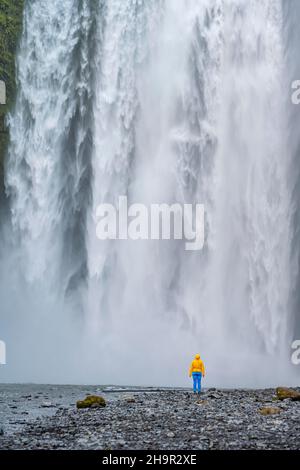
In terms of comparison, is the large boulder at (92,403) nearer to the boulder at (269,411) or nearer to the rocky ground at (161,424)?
the rocky ground at (161,424)

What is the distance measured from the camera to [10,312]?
3609 cm

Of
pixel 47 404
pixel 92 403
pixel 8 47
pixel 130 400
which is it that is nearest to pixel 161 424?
pixel 92 403

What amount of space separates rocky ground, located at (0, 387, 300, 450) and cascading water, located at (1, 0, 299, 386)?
1047 centimetres

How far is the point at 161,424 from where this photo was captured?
1465cm

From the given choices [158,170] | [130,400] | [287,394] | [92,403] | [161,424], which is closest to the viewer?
[161,424]

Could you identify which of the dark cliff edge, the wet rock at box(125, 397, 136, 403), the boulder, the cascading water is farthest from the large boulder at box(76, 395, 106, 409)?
the dark cliff edge

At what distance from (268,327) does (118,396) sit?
12.2 metres

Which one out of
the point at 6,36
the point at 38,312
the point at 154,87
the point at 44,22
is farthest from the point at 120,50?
the point at 38,312

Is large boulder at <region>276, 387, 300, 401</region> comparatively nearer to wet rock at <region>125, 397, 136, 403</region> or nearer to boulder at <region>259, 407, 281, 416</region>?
boulder at <region>259, 407, 281, 416</region>

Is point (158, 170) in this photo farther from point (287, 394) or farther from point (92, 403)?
point (92, 403)

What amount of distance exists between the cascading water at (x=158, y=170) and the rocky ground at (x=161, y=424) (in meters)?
10.5

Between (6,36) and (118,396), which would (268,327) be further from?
(6,36)

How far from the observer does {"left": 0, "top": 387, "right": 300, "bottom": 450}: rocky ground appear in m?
12.6

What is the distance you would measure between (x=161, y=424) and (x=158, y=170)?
69.8 feet
